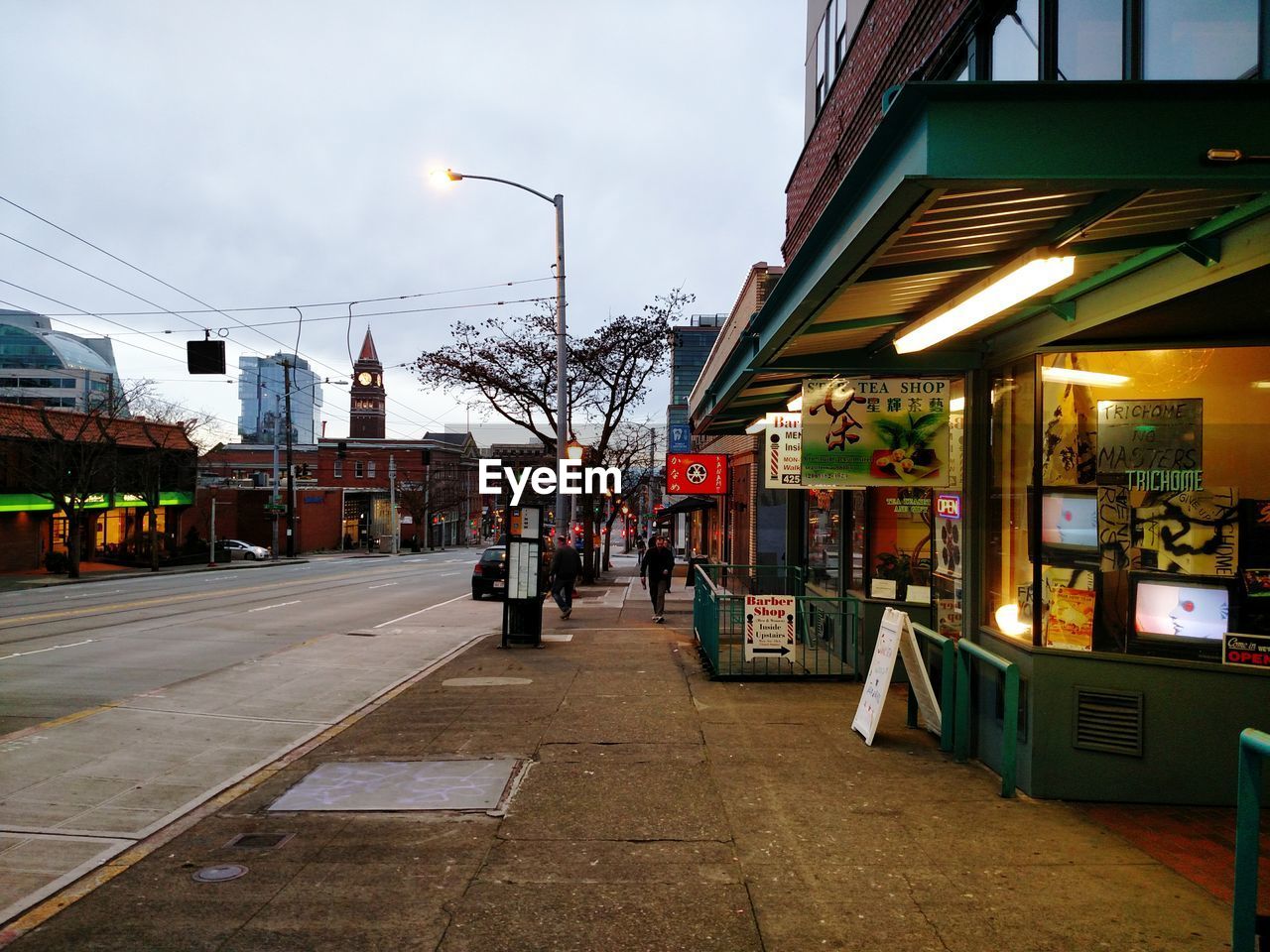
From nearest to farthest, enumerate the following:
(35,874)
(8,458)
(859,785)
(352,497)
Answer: (35,874) < (859,785) < (8,458) < (352,497)

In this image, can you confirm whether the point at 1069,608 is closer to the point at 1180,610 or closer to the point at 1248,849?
the point at 1180,610

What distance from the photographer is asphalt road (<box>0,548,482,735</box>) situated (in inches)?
445

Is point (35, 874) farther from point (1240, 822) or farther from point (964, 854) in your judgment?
point (1240, 822)

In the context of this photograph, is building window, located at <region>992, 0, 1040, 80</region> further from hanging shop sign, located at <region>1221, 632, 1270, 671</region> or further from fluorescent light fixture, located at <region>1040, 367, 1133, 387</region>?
hanging shop sign, located at <region>1221, 632, 1270, 671</region>

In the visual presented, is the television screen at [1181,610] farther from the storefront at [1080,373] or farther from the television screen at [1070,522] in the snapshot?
the television screen at [1070,522]

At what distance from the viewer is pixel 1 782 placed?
7.15 metres

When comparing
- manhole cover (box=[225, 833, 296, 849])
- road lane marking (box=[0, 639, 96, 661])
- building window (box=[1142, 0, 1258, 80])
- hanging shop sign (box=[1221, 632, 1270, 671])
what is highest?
building window (box=[1142, 0, 1258, 80])

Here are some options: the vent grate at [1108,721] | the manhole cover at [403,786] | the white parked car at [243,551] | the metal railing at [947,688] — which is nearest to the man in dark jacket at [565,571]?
the manhole cover at [403,786]

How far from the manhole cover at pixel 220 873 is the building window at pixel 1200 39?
712 cm

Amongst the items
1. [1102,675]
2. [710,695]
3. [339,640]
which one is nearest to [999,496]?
[1102,675]

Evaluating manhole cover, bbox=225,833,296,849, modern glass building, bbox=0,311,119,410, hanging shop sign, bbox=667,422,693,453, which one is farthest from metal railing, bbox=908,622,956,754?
modern glass building, bbox=0,311,119,410

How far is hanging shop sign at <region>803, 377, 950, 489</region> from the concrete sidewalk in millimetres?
2480

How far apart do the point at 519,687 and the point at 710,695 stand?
95.6 inches

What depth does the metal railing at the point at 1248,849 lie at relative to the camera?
Result: 3.71 meters
